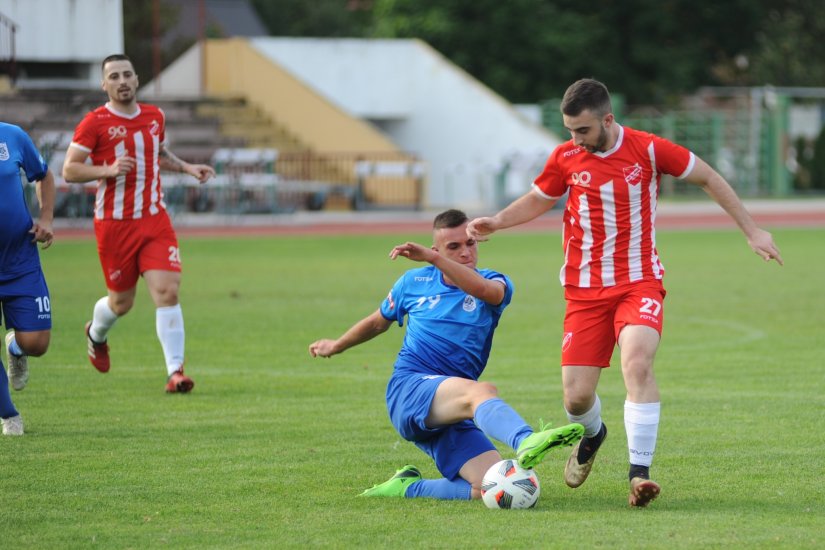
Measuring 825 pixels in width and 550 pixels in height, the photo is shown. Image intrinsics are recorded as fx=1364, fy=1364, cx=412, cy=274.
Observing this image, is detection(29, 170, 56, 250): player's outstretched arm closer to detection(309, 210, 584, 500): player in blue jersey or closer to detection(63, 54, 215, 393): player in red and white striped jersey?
detection(63, 54, 215, 393): player in red and white striped jersey

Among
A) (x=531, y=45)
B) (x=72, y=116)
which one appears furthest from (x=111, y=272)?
(x=531, y=45)

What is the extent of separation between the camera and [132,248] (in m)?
10.6

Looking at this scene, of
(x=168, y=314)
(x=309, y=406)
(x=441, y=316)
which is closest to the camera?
(x=441, y=316)

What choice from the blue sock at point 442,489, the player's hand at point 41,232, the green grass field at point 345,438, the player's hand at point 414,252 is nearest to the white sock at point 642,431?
the green grass field at point 345,438

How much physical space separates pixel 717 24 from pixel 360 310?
41947mm

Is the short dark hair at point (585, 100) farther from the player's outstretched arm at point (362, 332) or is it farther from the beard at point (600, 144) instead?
the player's outstretched arm at point (362, 332)

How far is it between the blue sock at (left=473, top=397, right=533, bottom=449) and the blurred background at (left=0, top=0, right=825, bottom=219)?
51.1 ft

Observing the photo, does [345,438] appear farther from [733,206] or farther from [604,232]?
[733,206]

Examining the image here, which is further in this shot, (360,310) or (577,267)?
(360,310)

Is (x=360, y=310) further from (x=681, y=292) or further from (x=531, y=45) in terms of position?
(x=531, y=45)

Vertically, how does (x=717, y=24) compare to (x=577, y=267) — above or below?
above

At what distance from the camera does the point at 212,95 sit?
39.2m

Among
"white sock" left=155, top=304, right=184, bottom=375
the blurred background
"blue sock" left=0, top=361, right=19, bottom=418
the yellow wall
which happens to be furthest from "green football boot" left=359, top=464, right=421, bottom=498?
the yellow wall

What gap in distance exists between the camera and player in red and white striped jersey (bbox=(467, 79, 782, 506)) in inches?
269
